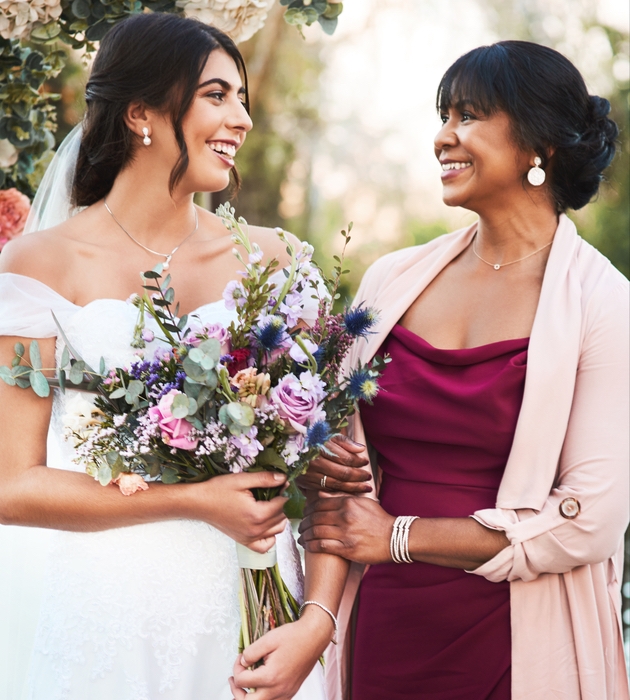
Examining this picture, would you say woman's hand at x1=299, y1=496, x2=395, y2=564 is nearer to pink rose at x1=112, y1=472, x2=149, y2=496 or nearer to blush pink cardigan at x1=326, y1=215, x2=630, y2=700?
blush pink cardigan at x1=326, y1=215, x2=630, y2=700

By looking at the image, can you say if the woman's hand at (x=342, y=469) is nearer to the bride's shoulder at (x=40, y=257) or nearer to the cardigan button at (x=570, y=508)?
the cardigan button at (x=570, y=508)

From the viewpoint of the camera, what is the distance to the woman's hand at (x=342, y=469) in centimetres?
201

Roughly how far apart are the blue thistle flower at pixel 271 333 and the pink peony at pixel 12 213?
Answer: 1.14 metres

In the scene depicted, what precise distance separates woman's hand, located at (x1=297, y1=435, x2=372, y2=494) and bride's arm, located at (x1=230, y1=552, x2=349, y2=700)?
0.27 metres

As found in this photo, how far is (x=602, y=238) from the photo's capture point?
334 inches

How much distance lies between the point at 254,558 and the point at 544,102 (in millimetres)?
1315

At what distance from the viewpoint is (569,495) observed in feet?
6.34

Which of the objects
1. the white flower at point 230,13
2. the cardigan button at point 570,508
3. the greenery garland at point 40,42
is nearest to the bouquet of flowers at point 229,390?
the cardigan button at point 570,508

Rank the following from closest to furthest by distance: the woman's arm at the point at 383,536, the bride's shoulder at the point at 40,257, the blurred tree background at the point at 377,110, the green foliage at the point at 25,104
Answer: the bride's shoulder at the point at 40,257, the woman's arm at the point at 383,536, the green foliage at the point at 25,104, the blurred tree background at the point at 377,110

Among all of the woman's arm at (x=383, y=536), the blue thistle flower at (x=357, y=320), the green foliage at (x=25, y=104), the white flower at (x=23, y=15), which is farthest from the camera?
the green foliage at (x=25, y=104)

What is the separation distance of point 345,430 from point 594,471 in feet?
2.10

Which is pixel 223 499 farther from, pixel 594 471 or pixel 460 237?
pixel 460 237

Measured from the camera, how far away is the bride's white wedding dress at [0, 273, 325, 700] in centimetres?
178

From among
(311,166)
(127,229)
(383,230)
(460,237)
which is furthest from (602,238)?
(127,229)
